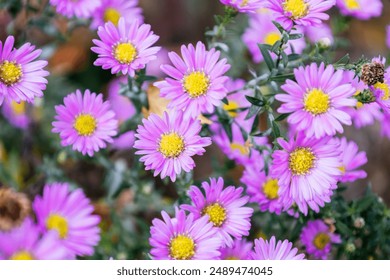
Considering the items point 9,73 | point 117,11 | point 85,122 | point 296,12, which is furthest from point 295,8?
point 117,11

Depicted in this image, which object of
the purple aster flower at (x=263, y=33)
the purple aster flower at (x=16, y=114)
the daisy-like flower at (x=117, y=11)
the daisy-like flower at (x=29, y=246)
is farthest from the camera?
the purple aster flower at (x=16, y=114)

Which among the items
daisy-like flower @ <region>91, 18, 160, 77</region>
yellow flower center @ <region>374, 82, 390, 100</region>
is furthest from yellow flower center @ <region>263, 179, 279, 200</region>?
daisy-like flower @ <region>91, 18, 160, 77</region>

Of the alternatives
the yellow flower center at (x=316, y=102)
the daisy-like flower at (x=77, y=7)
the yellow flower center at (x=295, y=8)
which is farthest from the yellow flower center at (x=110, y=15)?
the yellow flower center at (x=316, y=102)

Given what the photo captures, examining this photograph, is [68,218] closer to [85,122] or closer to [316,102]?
[85,122]

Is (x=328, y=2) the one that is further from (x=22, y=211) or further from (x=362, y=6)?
(x=22, y=211)

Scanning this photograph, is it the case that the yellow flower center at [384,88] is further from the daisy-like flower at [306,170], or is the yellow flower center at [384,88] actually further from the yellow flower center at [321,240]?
the yellow flower center at [321,240]
